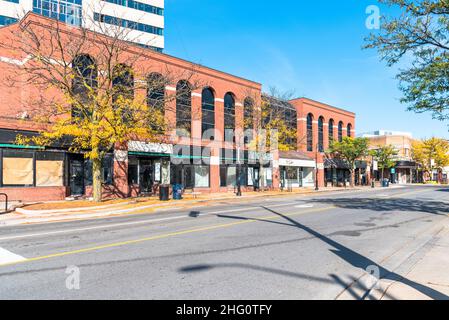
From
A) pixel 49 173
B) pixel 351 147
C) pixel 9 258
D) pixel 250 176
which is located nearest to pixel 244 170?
pixel 250 176

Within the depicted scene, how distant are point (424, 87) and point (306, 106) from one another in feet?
111

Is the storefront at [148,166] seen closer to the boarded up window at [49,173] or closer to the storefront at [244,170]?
the boarded up window at [49,173]

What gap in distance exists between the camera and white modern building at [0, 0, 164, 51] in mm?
40844

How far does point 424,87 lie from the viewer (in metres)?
12.9

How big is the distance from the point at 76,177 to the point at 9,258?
16308 millimetres

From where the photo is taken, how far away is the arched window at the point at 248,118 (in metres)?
32.9

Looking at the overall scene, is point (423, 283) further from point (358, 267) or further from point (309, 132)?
point (309, 132)

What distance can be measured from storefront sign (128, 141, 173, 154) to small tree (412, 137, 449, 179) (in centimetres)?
6376

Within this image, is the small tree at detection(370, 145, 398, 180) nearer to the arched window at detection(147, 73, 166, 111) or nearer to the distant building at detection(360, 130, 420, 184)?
the distant building at detection(360, 130, 420, 184)

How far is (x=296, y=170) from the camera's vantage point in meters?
43.0

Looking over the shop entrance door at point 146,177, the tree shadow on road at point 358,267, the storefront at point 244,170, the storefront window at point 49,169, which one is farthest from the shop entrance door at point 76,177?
the tree shadow on road at point 358,267

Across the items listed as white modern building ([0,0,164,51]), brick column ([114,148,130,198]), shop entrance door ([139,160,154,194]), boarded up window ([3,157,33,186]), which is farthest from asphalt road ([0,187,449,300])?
white modern building ([0,0,164,51])

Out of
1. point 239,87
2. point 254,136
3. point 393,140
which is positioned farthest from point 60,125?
point 393,140
